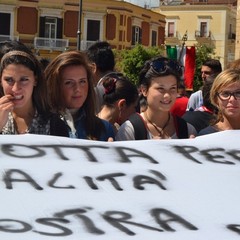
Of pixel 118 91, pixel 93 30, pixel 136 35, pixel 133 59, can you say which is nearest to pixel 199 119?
pixel 118 91

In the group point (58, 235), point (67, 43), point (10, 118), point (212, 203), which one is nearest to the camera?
point (58, 235)

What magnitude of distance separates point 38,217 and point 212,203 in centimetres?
65

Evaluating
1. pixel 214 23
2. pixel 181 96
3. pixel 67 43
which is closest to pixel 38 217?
pixel 181 96

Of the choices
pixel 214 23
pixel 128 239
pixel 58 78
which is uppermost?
pixel 214 23

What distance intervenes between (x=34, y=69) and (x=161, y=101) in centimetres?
65

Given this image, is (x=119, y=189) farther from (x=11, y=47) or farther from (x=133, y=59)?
(x=133, y=59)

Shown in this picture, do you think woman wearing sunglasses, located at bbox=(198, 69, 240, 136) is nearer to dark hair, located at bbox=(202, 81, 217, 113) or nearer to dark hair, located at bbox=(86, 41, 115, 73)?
dark hair, located at bbox=(202, 81, 217, 113)

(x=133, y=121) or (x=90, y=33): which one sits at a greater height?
(x=90, y=33)

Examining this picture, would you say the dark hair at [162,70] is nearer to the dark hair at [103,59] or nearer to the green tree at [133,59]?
the dark hair at [103,59]

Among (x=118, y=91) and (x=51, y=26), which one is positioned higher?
(x=51, y=26)

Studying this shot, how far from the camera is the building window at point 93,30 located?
38406 millimetres

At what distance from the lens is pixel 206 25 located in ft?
163

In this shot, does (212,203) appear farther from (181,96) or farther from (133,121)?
(181,96)

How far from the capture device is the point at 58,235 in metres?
2.10
